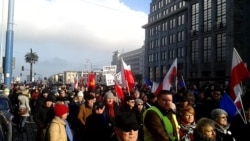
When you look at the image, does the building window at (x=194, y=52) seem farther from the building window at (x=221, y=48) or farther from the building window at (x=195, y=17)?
the building window at (x=221, y=48)

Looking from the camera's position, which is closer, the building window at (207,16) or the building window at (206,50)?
the building window at (207,16)

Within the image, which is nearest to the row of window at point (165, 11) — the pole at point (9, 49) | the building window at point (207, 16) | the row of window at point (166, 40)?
the row of window at point (166, 40)

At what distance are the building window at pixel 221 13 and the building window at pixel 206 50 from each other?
11.4ft

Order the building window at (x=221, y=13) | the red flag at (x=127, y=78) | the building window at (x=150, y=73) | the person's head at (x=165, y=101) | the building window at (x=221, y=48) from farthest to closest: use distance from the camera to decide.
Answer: the building window at (x=150, y=73) < the building window at (x=221, y=13) < the building window at (x=221, y=48) < the red flag at (x=127, y=78) < the person's head at (x=165, y=101)

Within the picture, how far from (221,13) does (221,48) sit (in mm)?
5061

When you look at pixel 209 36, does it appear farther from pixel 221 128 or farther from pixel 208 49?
pixel 221 128

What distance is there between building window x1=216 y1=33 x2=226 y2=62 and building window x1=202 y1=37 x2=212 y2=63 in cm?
227

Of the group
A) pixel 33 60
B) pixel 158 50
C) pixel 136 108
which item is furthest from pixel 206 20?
pixel 136 108

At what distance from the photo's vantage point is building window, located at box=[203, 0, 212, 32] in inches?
2235

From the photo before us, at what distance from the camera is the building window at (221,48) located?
175 ft

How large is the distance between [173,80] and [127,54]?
17543 centimetres

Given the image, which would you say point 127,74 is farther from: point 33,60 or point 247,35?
point 33,60

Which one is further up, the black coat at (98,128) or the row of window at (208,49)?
the row of window at (208,49)

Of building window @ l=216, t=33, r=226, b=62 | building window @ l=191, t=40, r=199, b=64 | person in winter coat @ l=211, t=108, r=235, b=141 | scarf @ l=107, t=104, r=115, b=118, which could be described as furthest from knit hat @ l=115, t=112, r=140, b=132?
building window @ l=191, t=40, r=199, b=64
